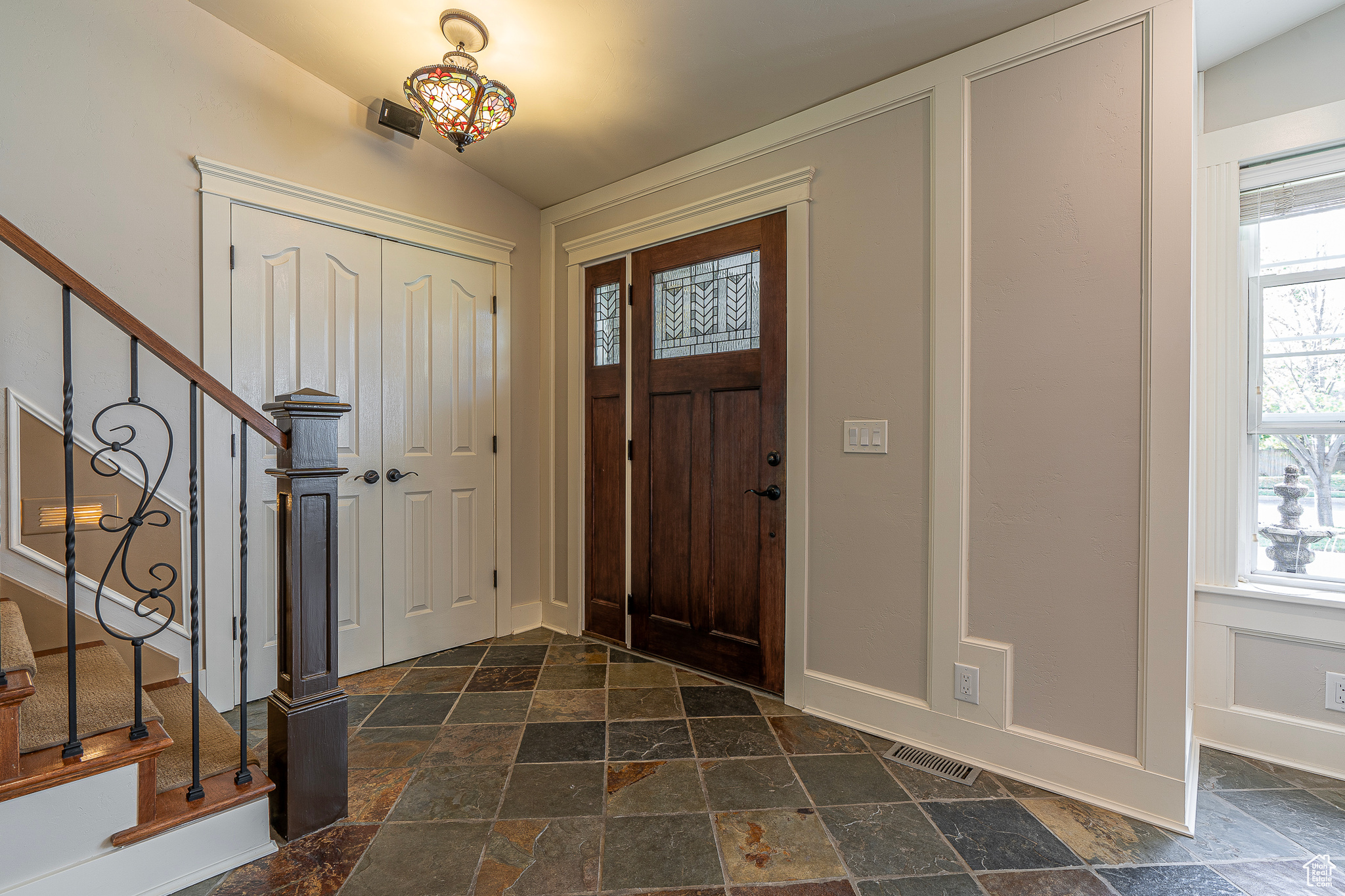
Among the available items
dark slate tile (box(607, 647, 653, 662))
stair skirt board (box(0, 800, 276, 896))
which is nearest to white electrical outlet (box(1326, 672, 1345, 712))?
dark slate tile (box(607, 647, 653, 662))

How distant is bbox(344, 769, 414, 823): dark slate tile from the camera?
185 centimetres

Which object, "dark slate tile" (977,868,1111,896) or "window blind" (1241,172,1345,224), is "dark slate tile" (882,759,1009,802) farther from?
"window blind" (1241,172,1345,224)

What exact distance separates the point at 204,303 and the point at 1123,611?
3.60m

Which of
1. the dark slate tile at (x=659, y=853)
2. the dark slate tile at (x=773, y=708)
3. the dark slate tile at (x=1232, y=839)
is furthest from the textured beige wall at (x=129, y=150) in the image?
the dark slate tile at (x=1232, y=839)

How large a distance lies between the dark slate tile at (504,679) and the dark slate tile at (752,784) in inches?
42.4

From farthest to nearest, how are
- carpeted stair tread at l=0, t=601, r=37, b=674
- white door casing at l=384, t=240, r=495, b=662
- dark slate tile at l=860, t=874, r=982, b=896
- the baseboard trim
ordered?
1. white door casing at l=384, t=240, r=495, b=662
2. the baseboard trim
3. dark slate tile at l=860, t=874, r=982, b=896
4. carpeted stair tread at l=0, t=601, r=37, b=674

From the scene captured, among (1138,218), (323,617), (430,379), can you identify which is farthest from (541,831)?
(1138,218)

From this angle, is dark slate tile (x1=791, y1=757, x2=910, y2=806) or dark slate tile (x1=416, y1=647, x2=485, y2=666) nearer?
dark slate tile (x1=791, y1=757, x2=910, y2=806)

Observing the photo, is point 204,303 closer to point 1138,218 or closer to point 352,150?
point 352,150

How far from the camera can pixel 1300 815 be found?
186 centimetres

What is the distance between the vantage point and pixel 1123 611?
6.33ft

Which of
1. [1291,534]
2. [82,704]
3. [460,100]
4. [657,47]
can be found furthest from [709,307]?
[82,704]

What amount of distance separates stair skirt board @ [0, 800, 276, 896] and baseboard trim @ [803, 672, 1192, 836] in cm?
198

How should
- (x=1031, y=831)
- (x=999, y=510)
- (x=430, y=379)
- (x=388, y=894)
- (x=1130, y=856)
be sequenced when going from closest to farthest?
(x=388, y=894)
(x=1130, y=856)
(x=1031, y=831)
(x=999, y=510)
(x=430, y=379)
